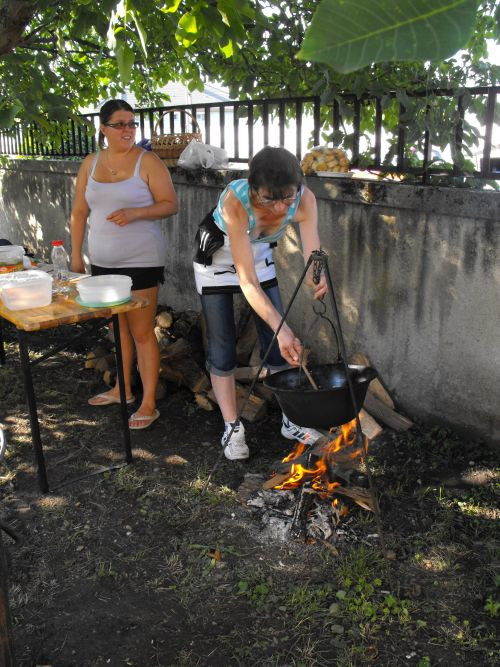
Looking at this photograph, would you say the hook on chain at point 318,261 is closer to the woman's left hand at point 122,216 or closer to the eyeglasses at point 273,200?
the eyeglasses at point 273,200

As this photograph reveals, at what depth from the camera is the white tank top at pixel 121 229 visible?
4.27 metres

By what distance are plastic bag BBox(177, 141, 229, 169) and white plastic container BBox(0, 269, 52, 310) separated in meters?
2.56

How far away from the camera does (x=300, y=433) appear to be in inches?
172

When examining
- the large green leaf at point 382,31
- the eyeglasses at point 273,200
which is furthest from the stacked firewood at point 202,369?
the large green leaf at point 382,31

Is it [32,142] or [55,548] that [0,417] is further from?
[32,142]

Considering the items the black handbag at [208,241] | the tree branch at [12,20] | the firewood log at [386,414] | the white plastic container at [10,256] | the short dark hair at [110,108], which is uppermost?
the tree branch at [12,20]

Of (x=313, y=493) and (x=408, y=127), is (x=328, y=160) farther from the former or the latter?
(x=313, y=493)

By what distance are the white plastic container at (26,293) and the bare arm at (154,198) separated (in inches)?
28.2

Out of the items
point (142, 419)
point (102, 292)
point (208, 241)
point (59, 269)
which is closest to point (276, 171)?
point (208, 241)

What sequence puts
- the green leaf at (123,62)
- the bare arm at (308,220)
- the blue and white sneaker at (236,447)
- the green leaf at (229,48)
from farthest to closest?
the blue and white sneaker at (236,447), the bare arm at (308,220), the green leaf at (229,48), the green leaf at (123,62)

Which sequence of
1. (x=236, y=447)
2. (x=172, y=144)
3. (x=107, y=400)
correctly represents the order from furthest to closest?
(x=172, y=144), (x=107, y=400), (x=236, y=447)

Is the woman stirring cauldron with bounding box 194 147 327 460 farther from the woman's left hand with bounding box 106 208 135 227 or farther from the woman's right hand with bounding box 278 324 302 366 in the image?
the woman's left hand with bounding box 106 208 135 227

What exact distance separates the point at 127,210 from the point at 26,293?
922 mm

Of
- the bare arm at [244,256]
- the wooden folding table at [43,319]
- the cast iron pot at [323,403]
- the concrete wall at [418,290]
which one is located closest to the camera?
the cast iron pot at [323,403]
